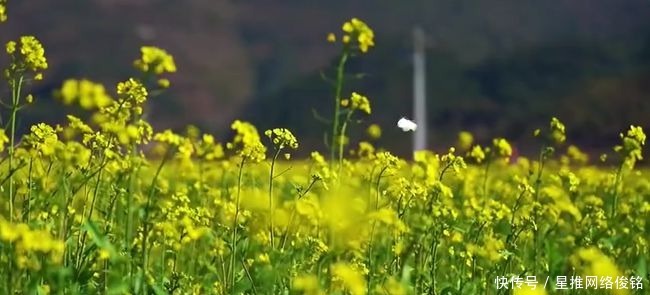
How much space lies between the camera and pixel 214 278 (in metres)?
5.33

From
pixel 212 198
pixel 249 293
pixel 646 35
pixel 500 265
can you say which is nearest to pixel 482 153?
pixel 212 198

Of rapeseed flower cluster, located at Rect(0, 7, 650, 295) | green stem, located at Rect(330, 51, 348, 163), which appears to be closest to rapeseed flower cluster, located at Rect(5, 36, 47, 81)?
rapeseed flower cluster, located at Rect(0, 7, 650, 295)

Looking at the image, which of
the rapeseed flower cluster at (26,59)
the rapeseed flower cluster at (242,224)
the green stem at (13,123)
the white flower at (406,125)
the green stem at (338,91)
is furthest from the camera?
the green stem at (338,91)

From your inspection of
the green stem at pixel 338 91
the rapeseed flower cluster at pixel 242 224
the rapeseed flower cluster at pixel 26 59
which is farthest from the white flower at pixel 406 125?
the rapeseed flower cluster at pixel 26 59

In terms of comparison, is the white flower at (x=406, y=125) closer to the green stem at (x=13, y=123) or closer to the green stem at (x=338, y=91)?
the green stem at (x=338, y=91)

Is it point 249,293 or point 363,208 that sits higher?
point 363,208

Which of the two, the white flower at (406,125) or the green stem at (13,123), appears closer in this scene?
the green stem at (13,123)

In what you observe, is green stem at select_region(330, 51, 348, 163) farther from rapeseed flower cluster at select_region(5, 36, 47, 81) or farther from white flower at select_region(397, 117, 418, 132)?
rapeseed flower cluster at select_region(5, 36, 47, 81)

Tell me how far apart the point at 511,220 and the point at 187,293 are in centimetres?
127

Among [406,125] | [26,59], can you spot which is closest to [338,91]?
[406,125]

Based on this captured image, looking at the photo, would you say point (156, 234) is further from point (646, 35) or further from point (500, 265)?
point (646, 35)

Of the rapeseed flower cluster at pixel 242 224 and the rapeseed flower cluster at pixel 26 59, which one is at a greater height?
the rapeseed flower cluster at pixel 26 59

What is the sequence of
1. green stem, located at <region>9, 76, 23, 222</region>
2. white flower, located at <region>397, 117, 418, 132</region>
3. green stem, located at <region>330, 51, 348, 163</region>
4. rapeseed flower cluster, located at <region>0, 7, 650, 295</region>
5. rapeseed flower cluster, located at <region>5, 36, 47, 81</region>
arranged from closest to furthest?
rapeseed flower cluster, located at <region>0, 7, 650, 295</region> → green stem, located at <region>9, 76, 23, 222</region> → rapeseed flower cluster, located at <region>5, 36, 47, 81</region> → white flower, located at <region>397, 117, 418, 132</region> → green stem, located at <region>330, 51, 348, 163</region>

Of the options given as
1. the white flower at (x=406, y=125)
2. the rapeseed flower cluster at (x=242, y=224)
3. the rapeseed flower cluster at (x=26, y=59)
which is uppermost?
the rapeseed flower cluster at (x=26, y=59)
